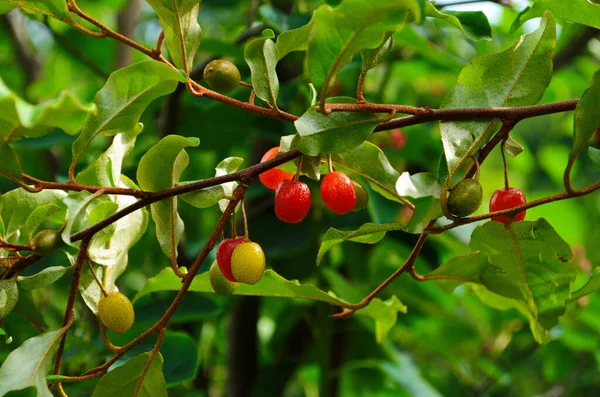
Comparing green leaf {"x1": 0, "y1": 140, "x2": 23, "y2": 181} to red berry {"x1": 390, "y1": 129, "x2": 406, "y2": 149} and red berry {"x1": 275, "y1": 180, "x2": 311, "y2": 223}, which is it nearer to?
red berry {"x1": 275, "y1": 180, "x2": 311, "y2": 223}

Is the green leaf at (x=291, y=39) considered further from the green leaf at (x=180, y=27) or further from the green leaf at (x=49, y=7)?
the green leaf at (x=49, y=7)

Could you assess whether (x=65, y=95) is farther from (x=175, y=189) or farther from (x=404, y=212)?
(x=404, y=212)

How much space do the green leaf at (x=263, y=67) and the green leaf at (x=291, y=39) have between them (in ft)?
0.10

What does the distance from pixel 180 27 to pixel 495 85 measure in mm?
331

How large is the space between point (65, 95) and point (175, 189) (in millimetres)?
201

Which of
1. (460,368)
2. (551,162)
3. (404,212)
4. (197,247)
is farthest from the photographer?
(551,162)

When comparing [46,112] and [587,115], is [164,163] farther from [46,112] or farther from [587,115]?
[587,115]

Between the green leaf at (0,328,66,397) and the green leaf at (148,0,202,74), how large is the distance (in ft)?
1.04

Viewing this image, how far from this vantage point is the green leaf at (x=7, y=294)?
2.74ft

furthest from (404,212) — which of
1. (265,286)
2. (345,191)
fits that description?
(345,191)

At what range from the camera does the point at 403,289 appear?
1.85 metres

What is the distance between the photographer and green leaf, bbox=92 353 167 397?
0.87 metres

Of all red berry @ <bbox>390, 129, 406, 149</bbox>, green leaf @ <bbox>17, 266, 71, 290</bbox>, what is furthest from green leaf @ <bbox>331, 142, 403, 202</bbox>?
red berry @ <bbox>390, 129, 406, 149</bbox>

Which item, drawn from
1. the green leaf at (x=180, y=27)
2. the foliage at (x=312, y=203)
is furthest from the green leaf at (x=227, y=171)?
the green leaf at (x=180, y=27)
